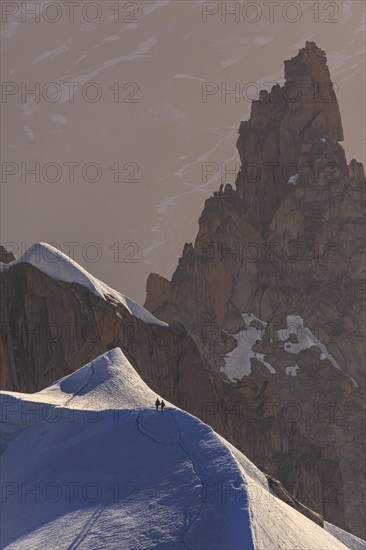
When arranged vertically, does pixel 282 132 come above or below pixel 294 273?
above

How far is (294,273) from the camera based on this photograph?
18350cm

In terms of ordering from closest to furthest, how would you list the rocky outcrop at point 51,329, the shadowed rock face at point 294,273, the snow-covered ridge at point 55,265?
the snow-covered ridge at point 55,265, the rocky outcrop at point 51,329, the shadowed rock face at point 294,273

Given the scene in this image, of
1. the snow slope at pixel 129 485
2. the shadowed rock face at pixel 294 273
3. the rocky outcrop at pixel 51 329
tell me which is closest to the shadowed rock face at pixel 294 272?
the shadowed rock face at pixel 294 273

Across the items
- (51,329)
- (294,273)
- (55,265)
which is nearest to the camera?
(55,265)

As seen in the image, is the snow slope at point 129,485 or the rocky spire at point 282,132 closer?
the snow slope at point 129,485

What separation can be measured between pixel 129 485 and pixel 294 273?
144284mm

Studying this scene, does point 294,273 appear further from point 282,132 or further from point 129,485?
point 129,485

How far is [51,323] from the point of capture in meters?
97.2

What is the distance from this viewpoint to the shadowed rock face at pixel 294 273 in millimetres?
169875

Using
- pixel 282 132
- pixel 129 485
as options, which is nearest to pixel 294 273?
pixel 282 132

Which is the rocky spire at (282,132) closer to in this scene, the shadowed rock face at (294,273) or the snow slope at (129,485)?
the shadowed rock face at (294,273)

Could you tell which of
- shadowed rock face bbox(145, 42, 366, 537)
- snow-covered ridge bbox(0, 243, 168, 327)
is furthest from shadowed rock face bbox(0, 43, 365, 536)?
snow-covered ridge bbox(0, 243, 168, 327)

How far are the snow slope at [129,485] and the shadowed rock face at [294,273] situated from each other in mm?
114776

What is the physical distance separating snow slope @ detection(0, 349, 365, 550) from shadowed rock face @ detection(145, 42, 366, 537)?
114776mm
